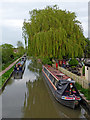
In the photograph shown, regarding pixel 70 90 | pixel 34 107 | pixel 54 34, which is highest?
pixel 54 34

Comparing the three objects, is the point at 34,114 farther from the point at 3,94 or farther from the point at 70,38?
the point at 70,38

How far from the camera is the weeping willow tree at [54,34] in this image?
17.4 meters

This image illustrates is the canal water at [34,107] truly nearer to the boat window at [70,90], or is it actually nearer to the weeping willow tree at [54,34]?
the boat window at [70,90]

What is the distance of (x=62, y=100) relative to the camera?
32.1ft

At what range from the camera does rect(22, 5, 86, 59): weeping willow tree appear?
57.1 ft

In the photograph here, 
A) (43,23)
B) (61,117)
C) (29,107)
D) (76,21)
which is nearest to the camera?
(61,117)

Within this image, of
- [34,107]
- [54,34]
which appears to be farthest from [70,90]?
[54,34]

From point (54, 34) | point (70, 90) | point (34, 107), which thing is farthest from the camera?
point (54, 34)

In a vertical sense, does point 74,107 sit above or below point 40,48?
below

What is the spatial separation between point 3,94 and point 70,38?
36.4ft

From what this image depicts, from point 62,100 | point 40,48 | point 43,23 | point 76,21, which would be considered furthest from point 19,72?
point 62,100

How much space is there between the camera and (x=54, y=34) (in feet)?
56.1

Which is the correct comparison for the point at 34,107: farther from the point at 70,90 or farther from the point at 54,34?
the point at 54,34

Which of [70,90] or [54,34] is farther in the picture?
→ [54,34]
